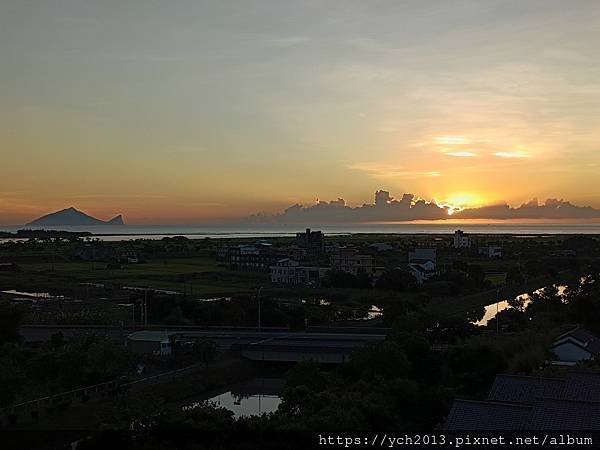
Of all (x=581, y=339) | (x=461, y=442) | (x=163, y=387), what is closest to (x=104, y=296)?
(x=163, y=387)

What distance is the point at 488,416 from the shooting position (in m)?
8.30

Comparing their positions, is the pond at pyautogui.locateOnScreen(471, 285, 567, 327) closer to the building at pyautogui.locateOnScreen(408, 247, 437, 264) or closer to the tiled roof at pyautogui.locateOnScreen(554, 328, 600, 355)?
the tiled roof at pyautogui.locateOnScreen(554, 328, 600, 355)

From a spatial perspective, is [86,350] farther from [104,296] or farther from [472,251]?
[472,251]

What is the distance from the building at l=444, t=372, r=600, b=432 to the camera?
7668 millimetres

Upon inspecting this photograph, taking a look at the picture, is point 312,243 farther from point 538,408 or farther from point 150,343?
point 538,408

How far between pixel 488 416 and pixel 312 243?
6589 cm

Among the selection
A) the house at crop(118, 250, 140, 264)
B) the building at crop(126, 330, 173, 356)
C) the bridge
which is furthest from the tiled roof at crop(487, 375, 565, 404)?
the house at crop(118, 250, 140, 264)

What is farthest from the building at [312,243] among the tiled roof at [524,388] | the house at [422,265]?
the tiled roof at [524,388]

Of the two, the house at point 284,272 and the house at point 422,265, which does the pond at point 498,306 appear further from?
the house at point 284,272

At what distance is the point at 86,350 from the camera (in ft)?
51.8

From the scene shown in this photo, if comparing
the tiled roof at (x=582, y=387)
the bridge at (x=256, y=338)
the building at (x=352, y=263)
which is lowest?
the bridge at (x=256, y=338)

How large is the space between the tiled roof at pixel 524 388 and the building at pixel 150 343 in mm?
11588

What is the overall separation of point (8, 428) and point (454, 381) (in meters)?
9.78

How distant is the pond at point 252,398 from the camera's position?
1619cm
